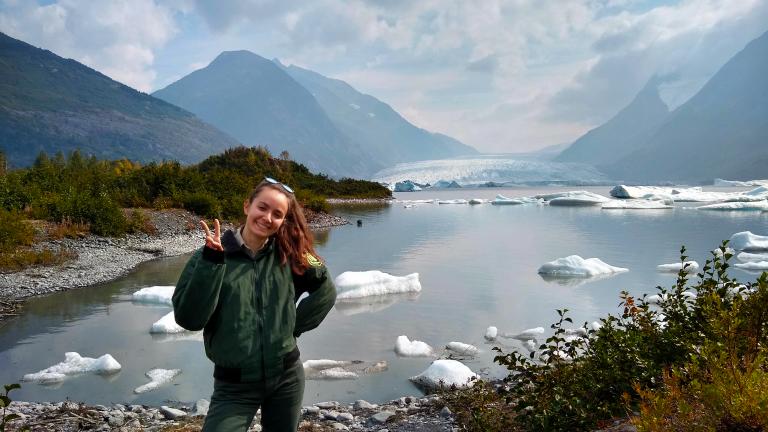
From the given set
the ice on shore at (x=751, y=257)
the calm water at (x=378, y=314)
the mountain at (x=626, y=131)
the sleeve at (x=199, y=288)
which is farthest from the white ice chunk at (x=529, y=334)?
the mountain at (x=626, y=131)

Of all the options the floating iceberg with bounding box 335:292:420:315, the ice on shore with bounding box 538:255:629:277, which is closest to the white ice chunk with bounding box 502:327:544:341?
the floating iceberg with bounding box 335:292:420:315

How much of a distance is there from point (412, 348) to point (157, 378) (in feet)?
10.4

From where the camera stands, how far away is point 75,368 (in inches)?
261

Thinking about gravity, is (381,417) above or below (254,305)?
below

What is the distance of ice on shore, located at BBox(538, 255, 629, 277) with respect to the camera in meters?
13.6

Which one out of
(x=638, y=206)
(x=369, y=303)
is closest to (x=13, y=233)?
(x=369, y=303)

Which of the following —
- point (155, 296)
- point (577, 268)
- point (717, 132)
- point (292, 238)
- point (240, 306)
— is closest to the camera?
point (240, 306)

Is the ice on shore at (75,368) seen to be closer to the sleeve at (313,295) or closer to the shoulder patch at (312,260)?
the sleeve at (313,295)

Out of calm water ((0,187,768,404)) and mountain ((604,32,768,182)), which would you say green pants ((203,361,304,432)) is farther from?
mountain ((604,32,768,182))

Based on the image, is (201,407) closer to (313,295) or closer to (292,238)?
(313,295)

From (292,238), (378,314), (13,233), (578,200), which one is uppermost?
(292,238)

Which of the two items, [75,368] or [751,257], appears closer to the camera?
[75,368]

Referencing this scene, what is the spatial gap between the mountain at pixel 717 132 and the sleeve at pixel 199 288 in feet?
452

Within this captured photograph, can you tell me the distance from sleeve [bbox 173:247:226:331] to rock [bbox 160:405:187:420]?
3.13m
